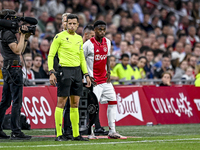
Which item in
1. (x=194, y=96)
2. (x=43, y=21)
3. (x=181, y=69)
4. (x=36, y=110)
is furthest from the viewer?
(x=43, y=21)

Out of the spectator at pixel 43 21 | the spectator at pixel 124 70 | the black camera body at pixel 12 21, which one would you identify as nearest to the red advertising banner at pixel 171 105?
the spectator at pixel 124 70

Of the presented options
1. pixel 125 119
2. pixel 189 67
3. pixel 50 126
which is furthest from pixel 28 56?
pixel 189 67

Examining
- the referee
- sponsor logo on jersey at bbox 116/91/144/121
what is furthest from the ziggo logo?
the referee

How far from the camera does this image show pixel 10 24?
8352 mm

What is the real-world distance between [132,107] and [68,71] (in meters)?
4.85

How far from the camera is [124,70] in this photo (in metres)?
14.2

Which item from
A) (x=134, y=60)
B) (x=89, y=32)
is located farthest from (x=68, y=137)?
(x=134, y=60)

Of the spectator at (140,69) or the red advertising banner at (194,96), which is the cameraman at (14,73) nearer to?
the red advertising banner at (194,96)

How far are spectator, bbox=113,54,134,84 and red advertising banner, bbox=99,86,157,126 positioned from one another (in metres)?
1.56

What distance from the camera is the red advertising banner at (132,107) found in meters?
12.3

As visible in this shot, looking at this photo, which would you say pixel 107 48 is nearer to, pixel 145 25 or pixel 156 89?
pixel 156 89

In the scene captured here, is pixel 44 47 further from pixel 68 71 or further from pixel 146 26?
pixel 146 26

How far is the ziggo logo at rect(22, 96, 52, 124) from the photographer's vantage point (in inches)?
442

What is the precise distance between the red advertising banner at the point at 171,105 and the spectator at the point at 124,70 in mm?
1552
